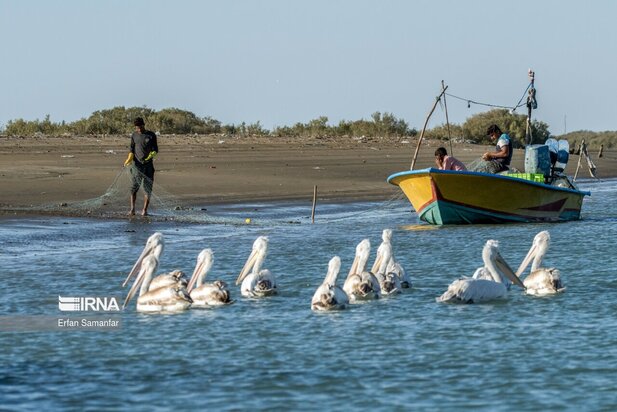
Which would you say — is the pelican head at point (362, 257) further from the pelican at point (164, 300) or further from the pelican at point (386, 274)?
the pelican at point (164, 300)

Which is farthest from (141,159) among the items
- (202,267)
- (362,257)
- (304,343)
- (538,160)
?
(304,343)

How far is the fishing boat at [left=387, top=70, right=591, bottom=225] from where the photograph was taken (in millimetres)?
19562

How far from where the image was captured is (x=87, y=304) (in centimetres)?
1188

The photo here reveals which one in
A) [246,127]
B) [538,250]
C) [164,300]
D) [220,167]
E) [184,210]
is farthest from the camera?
[246,127]

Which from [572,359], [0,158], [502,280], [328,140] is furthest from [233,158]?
[572,359]

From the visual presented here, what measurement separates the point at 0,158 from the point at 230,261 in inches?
609

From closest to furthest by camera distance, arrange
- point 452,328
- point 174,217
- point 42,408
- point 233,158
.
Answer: point 42,408 < point 452,328 < point 174,217 < point 233,158

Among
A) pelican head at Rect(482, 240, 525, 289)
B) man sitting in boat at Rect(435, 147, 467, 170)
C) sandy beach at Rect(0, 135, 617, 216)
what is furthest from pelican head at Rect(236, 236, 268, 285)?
sandy beach at Rect(0, 135, 617, 216)

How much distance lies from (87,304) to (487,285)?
382cm

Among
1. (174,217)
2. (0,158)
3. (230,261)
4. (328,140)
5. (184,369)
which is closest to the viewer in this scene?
(184,369)

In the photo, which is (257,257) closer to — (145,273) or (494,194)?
(145,273)

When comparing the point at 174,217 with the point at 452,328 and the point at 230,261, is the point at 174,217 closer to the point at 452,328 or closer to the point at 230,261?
the point at 230,261

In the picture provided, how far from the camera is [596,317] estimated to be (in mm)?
11383

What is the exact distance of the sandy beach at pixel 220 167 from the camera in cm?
2398
